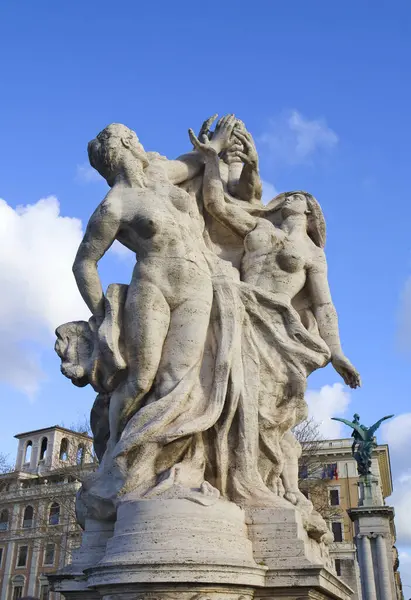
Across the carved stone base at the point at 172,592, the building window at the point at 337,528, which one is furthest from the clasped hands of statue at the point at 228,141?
the building window at the point at 337,528

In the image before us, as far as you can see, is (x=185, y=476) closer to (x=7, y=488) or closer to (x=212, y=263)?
(x=212, y=263)

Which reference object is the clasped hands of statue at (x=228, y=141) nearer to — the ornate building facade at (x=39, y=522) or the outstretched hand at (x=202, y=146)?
the outstretched hand at (x=202, y=146)

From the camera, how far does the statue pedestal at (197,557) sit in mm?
3824

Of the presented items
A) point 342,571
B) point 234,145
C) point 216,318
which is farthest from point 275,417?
point 342,571

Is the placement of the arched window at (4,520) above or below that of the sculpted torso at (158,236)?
above

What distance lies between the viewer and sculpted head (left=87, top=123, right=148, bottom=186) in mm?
5633

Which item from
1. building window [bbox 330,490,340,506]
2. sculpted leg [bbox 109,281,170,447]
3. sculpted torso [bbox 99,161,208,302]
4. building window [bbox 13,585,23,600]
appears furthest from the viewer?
building window [bbox 330,490,340,506]

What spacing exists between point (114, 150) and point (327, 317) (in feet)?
7.89

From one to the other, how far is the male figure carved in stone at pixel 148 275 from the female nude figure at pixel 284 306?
1.68 feet

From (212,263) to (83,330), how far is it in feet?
4.05

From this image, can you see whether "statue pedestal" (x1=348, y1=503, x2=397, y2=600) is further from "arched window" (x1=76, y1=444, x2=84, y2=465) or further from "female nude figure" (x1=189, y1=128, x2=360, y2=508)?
"female nude figure" (x1=189, y1=128, x2=360, y2=508)

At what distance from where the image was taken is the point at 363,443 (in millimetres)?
27719

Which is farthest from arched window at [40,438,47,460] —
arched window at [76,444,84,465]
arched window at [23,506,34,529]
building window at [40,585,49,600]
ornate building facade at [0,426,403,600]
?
arched window at [76,444,84,465]

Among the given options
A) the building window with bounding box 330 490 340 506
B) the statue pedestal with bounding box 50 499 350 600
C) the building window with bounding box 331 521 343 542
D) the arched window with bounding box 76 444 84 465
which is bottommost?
the statue pedestal with bounding box 50 499 350 600
